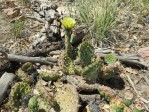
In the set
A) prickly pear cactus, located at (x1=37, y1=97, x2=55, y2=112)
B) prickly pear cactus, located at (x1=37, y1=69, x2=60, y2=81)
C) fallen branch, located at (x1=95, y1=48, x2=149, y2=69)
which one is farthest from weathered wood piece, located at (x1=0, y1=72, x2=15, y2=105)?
fallen branch, located at (x1=95, y1=48, x2=149, y2=69)

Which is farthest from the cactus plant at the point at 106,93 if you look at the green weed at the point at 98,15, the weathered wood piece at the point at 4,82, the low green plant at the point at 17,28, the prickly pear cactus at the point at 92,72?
the low green plant at the point at 17,28

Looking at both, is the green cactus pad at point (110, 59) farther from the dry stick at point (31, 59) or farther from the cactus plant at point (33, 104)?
the cactus plant at point (33, 104)

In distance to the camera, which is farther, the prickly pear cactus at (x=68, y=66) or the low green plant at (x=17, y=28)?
the low green plant at (x=17, y=28)

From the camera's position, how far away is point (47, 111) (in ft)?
10.9

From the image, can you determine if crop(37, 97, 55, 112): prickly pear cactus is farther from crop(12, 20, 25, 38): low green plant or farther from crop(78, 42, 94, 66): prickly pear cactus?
crop(12, 20, 25, 38): low green plant

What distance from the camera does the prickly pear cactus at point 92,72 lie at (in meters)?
3.43

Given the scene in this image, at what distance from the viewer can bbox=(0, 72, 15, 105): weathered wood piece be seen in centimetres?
350

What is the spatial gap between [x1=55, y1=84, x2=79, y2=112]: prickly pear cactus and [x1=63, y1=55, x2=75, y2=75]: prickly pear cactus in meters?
0.18

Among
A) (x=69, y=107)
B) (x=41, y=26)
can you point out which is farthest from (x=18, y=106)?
(x=41, y=26)

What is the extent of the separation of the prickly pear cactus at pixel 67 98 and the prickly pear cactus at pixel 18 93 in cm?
31

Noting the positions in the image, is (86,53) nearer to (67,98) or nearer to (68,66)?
(68,66)

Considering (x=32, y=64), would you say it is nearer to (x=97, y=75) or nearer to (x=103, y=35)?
(x=97, y=75)

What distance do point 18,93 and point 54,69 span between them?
0.62m

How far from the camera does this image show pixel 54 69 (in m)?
3.84
